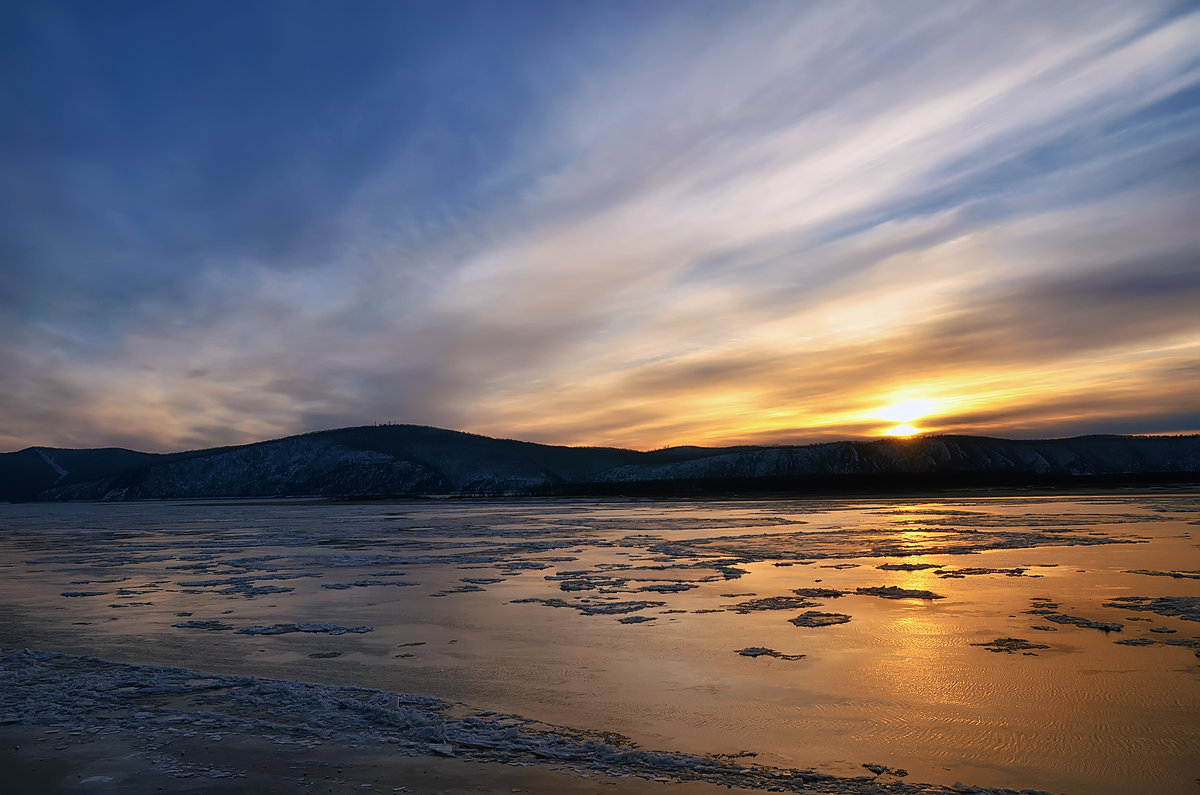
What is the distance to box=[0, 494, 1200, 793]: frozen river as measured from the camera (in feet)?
22.3

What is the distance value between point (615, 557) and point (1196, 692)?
1710 centimetres

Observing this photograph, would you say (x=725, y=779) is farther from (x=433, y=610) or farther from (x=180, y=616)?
(x=180, y=616)

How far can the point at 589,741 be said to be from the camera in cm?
701

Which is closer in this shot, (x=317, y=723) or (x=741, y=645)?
(x=317, y=723)

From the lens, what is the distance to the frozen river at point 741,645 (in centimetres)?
679

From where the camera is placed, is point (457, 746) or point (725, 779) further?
point (457, 746)

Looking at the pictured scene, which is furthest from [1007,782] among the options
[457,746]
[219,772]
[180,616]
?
[180,616]

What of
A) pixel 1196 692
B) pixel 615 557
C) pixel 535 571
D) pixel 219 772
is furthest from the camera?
pixel 615 557

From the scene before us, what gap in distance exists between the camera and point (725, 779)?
6.05 m

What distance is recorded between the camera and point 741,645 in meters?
10.8

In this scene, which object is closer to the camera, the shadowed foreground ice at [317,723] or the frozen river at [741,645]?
the shadowed foreground ice at [317,723]

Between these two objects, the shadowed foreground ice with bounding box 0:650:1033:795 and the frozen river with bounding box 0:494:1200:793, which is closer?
the shadowed foreground ice with bounding box 0:650:1033:795

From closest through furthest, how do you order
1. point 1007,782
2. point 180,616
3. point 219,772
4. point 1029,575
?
point 1007,782
point 219,772
point 180,616
point 1029,575

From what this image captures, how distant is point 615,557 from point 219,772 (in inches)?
710
